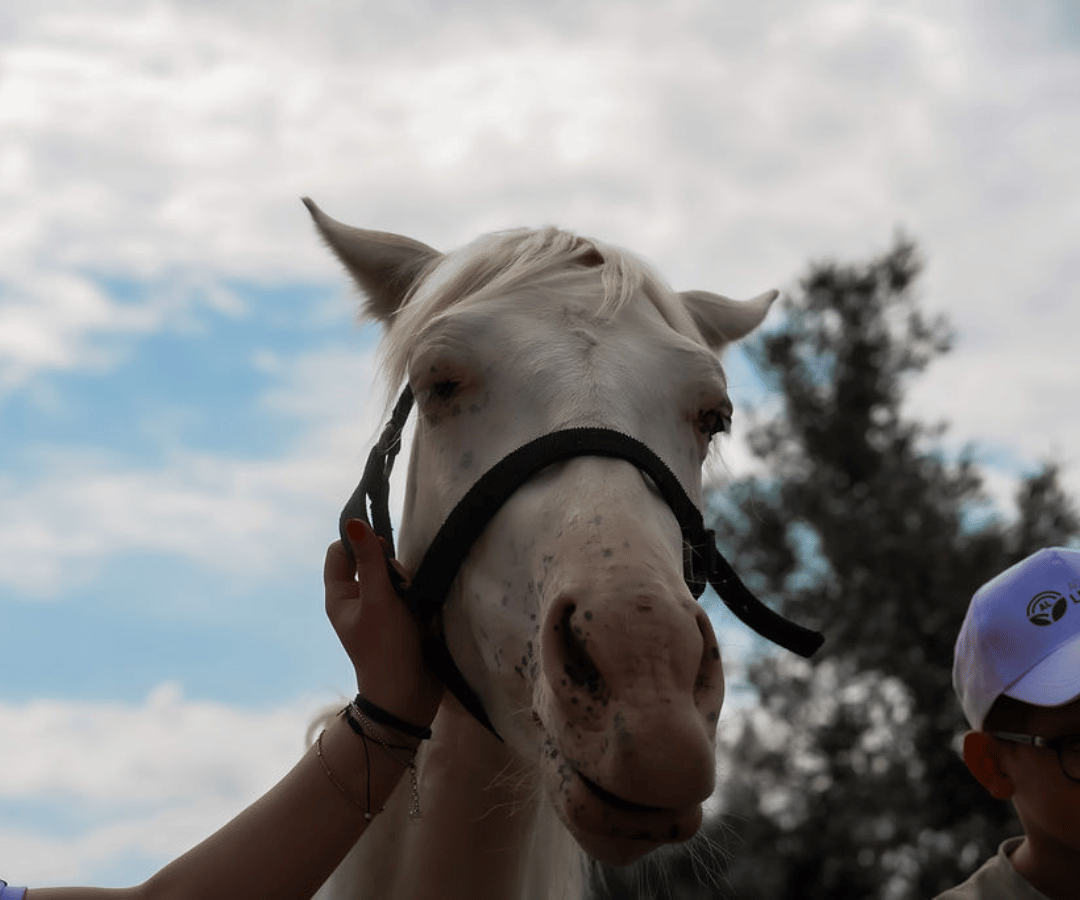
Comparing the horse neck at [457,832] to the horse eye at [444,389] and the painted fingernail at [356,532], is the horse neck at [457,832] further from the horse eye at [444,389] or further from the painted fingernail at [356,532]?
the horse eye at [444,389]

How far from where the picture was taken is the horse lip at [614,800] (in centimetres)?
187

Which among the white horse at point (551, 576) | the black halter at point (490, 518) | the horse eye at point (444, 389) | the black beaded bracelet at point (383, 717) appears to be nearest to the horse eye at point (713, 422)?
the white horse at point (551, 576)

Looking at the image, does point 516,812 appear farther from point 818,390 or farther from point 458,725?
point 818,390

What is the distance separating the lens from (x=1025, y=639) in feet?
9.42

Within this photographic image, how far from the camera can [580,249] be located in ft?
9.84

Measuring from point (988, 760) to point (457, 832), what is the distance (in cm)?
134

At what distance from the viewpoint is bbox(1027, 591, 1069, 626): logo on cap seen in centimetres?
291

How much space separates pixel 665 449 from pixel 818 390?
2417 centimetres

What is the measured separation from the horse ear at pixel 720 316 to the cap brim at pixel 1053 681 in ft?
4.49

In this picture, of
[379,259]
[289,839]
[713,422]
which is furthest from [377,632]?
[379,259]

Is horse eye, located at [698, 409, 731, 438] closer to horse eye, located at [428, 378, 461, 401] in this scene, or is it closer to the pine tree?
horse eye, located at [428, 378, 461, 401]

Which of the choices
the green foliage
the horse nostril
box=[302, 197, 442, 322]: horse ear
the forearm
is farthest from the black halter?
the green foliage

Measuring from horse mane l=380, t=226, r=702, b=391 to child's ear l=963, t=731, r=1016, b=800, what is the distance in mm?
1245

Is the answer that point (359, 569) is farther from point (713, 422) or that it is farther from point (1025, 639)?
point (1025, 639)
